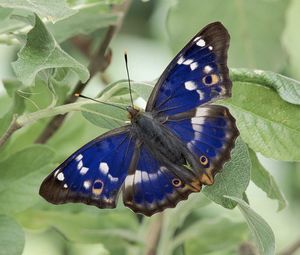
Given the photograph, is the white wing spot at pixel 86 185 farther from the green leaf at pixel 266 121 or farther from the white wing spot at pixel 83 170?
the green leaf at pixel 266 121

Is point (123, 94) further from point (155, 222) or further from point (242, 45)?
point (242, 45)

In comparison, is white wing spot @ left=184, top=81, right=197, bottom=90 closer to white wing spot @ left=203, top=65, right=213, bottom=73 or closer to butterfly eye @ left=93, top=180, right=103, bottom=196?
white wing spot @ left=203, top=65, right=213, bottom=73

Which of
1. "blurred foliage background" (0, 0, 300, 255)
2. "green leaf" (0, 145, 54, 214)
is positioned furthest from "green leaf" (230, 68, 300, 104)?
"green leaf" (0, 145, 54, 214)

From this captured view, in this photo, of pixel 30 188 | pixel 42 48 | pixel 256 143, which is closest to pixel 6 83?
pixel 30 188

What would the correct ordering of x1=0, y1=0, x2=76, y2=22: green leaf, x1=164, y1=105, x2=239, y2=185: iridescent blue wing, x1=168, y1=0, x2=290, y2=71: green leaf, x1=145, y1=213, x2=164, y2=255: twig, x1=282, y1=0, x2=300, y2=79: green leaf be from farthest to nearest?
1. x1=282, y1=0, x2=300, y2=79: green leaf
2. x1=168, y1=0, x2=290, y2=71: green leaf
3. x1=145, y1=213, x2=164, y2=255: twig
4. x1=164, y1=105, x2=239, y2=185: iridescent blue wing
5. x1=0, y1=0, x2=76, y2=22: green leaf

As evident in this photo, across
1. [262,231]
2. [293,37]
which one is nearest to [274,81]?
[262,231]

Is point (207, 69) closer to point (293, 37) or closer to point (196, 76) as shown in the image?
point (196, 76)
